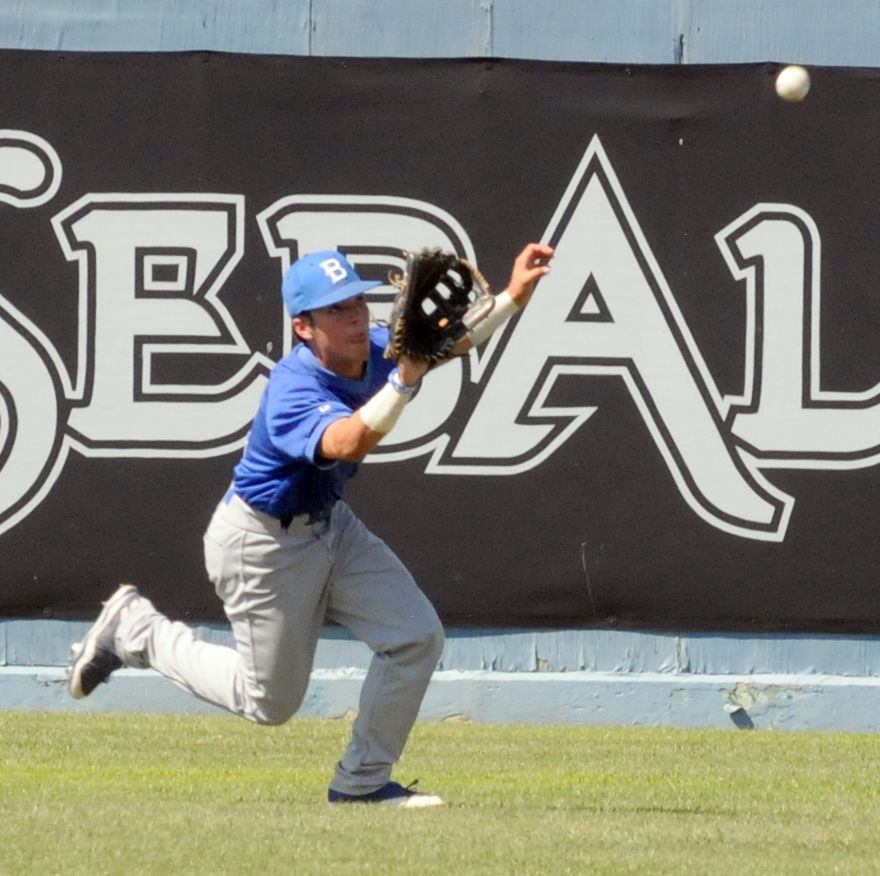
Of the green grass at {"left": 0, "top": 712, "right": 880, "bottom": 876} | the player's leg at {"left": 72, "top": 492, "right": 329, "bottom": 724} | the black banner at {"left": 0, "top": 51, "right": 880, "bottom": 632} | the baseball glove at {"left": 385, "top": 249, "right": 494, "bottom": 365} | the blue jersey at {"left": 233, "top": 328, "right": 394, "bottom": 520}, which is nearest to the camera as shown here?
the green grass at {"left": 0, "top": 712, "right": 880, "bottom": 876}

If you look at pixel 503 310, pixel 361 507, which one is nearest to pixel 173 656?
pixel 503 310

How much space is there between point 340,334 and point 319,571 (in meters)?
0.70

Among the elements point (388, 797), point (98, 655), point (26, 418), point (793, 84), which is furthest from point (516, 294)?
point (26, 418)

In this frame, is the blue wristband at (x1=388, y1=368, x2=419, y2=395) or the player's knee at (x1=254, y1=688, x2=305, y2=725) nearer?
the blue wristband at (x1=388, y1=368, x2=419, y2=395)

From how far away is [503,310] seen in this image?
5.59 meters

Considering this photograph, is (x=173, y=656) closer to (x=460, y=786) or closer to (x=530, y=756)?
(x=460, y=786)

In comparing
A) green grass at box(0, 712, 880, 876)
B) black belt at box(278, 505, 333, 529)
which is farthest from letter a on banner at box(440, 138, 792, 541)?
black belt at box(278, 505, 333, 529)

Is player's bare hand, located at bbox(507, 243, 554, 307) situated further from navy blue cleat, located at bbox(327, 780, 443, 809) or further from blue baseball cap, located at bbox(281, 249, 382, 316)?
navy blue cleat, located at bbox(327, 780, 443, 809)

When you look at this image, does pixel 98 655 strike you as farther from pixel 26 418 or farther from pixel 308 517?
pixel 26 418

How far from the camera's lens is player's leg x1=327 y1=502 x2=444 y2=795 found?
5.55 meters

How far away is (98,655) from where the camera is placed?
233 inches

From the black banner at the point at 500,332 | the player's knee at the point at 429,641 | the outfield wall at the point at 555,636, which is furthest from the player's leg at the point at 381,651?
the outfield wall at the point at 555,636

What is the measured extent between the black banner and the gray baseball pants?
2433 mm

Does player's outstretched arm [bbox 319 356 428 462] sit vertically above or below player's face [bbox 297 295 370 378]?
below
